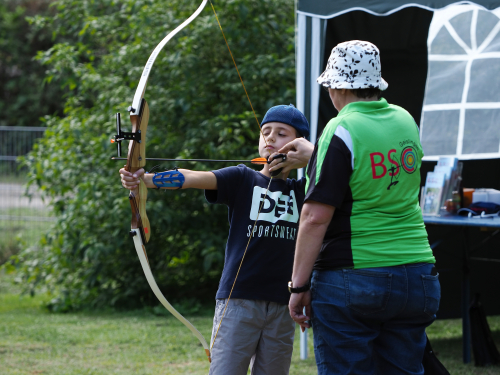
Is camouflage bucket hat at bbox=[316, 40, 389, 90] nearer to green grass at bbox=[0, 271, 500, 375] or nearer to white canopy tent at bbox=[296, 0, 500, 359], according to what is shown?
white canopy tent at bbox=[296, 0, 500, 359]

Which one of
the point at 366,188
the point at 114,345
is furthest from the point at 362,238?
the point at 114,345

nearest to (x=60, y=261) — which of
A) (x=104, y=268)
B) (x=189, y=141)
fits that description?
(x=104, y=268)

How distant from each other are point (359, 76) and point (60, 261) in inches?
182

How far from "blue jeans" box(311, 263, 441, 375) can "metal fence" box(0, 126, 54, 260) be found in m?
6.76

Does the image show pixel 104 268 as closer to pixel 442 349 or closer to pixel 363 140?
pixel 442 349

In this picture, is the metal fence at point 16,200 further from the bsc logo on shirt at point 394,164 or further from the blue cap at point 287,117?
the bsc logo on shirt at point 394,164

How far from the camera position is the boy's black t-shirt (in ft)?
7.27

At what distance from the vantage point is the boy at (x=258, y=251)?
7.16 feet

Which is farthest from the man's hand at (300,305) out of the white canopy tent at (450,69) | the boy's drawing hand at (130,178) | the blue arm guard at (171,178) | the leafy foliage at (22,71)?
the leafy foliage at (22,71)

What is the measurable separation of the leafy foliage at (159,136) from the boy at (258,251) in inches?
115

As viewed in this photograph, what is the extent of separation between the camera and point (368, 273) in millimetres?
1745

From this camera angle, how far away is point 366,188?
1.76m

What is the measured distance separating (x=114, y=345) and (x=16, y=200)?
472cm

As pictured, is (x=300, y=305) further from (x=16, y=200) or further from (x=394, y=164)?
(x=16, y=200)
